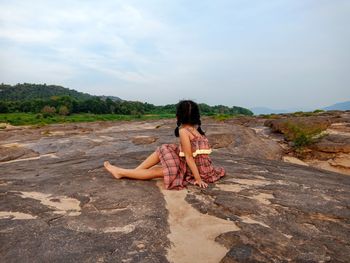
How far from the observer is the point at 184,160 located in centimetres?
682

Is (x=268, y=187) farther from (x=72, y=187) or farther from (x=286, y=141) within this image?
(x=286, y=141)

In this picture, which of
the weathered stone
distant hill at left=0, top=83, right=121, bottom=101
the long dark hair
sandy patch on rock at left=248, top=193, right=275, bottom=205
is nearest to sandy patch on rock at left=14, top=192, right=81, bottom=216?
the long dark hair

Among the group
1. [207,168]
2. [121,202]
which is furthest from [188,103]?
[121,202]

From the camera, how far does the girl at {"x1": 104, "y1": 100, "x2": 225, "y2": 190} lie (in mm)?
6427

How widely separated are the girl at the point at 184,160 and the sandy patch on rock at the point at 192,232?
63 cm

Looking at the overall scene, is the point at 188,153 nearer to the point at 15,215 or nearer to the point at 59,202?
the point at 59,202

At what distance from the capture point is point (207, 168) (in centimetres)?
674

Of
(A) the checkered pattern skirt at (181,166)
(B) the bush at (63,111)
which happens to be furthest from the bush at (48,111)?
(A) the checkered pattern skirt at (181,166)

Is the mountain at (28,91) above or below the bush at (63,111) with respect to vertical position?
above

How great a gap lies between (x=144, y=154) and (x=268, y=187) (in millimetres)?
4605

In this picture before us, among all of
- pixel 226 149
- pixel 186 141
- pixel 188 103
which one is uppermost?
pixel 188 103

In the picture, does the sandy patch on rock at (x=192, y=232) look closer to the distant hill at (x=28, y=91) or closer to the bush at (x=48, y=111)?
the bush at (x=48, y=111)

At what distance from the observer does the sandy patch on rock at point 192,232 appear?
4.18 meters

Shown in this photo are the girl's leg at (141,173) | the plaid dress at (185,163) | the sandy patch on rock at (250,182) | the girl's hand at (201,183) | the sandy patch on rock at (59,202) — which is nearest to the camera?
the sandy patch on rock at (59,202)
